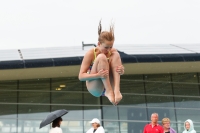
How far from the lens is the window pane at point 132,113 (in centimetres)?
1930

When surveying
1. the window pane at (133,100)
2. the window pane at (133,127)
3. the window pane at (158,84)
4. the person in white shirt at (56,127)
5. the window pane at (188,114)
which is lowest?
the person in white shirt at (56,127)

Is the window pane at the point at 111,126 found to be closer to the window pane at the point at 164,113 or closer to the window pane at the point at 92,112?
the window pane at the point at 92,112

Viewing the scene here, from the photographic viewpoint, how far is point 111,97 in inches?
266

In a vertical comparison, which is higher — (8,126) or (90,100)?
(90,100)

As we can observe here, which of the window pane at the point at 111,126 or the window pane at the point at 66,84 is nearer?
the window pane at the point at 111,126

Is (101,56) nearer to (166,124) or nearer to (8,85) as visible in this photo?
(166,124)

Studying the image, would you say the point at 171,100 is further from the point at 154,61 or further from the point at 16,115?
the point at 16,115

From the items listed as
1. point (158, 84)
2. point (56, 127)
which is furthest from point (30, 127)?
point (56, 127)

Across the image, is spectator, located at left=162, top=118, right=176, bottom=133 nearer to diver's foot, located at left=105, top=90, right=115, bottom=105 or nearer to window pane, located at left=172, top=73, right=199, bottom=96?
diver's foot, located at left=105, top=90, right=115, bottom=105

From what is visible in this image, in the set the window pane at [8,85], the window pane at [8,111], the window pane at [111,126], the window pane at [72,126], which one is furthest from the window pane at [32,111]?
the window pane at [111,126]

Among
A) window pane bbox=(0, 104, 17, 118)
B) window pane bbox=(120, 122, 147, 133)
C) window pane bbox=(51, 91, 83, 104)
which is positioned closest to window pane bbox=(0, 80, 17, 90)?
window pane bbox=(0, 104, 17, 118)

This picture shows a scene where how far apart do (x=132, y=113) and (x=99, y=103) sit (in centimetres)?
151

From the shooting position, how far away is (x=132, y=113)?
19.4 meters

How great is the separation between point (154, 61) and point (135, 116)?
2.56 meters
